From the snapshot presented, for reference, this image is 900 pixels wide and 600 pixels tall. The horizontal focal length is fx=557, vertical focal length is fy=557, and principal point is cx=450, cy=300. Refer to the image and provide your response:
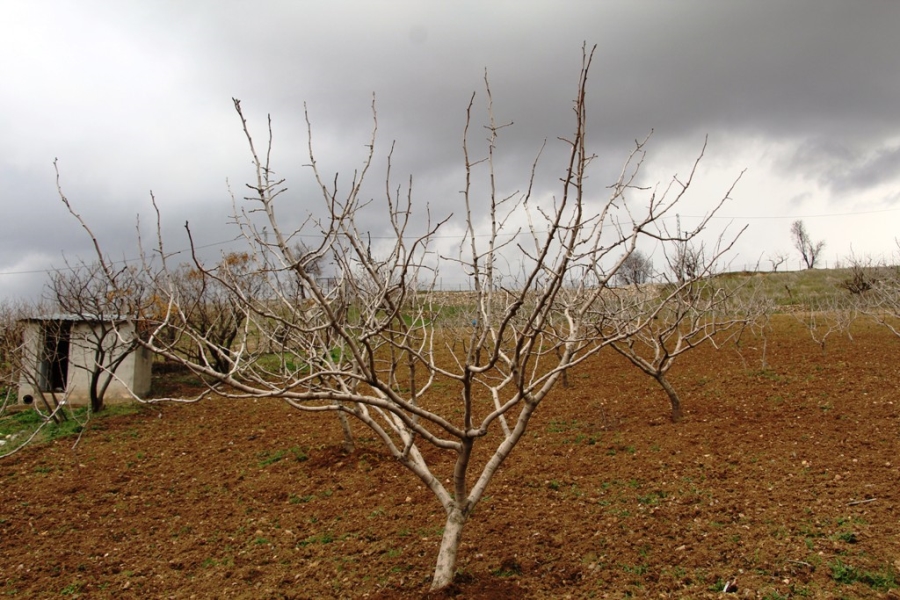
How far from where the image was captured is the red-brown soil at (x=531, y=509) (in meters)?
3.55

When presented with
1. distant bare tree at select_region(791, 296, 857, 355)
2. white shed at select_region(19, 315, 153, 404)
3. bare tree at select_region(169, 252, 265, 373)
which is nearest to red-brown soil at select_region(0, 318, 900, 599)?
bare tree at select_region(169, 252, 265, 373)

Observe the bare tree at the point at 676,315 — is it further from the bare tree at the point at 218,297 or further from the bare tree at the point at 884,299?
the bare tree at the point at 884,299

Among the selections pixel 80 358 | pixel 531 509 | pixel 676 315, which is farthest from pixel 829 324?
pixel 80 358

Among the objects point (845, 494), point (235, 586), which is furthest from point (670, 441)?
point (235, 586)

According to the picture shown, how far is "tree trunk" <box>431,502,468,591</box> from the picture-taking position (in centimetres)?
325

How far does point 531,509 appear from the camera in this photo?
4.75m

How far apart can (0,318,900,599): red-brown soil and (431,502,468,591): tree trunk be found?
0.09 m

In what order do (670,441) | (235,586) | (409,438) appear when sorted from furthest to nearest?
(670,441), (235,586), (409,438)

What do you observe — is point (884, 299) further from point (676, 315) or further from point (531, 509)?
point (531, 509)

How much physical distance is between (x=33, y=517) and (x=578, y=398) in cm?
733

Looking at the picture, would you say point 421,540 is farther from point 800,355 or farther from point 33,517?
point 800,355

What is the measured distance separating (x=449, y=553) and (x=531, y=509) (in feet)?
5.49

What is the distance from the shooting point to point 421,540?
4.32 meters

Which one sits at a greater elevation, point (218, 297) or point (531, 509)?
point (218, 297)
